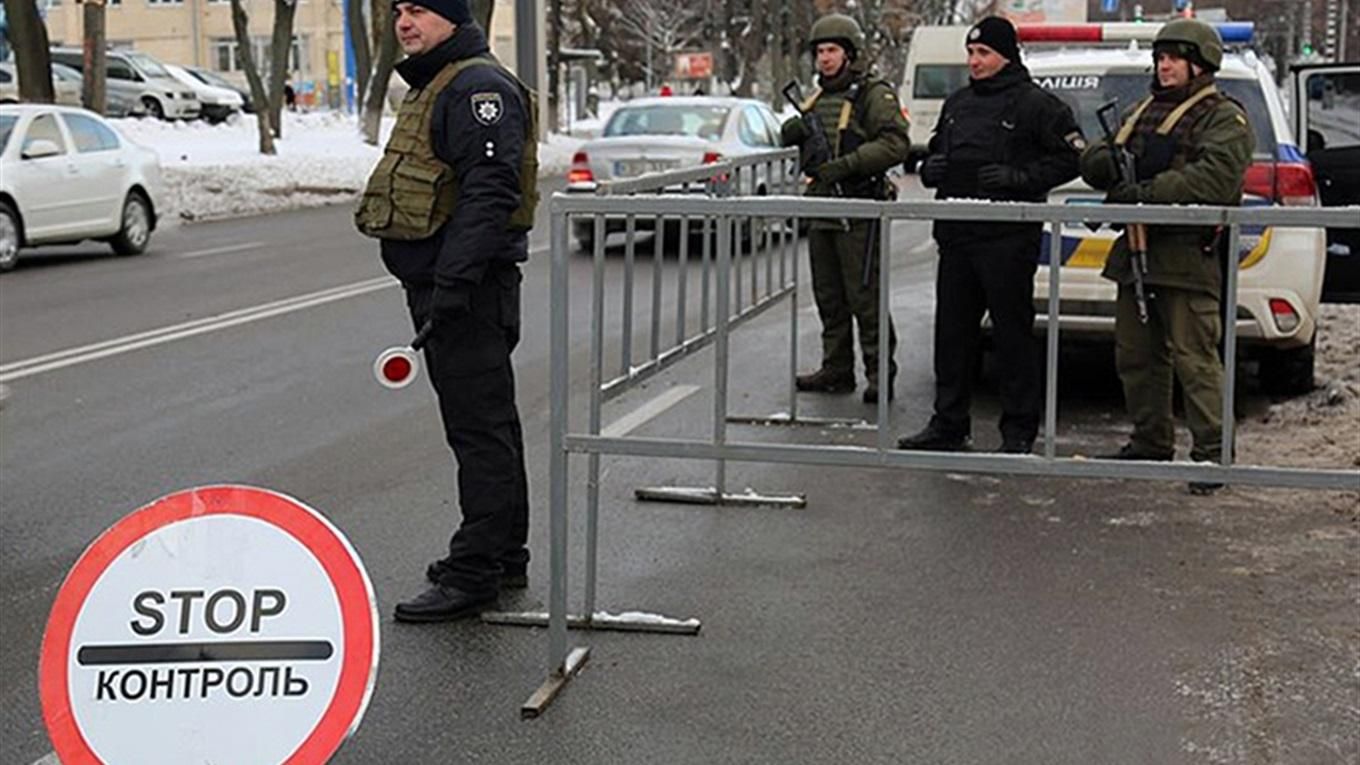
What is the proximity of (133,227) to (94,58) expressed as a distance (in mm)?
9819

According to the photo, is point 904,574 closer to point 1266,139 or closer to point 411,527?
point 411,527

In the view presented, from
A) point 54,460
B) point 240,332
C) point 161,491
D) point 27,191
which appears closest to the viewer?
point 161,491

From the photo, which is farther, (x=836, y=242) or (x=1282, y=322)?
(x=836, y=242)

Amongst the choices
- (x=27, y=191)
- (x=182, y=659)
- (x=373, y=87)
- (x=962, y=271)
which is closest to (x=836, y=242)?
(x=962, y=271)

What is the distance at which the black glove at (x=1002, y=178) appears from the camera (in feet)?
26.4

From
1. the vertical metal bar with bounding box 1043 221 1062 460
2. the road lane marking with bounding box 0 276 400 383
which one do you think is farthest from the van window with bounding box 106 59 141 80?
the vertical metal bar with bounding box 1043 221 1062 460

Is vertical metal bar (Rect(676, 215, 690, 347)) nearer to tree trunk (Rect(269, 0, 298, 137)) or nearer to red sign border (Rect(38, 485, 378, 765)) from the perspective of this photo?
red sign border (Rect(38, 485, 378, 765))

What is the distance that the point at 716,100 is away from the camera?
20453mm

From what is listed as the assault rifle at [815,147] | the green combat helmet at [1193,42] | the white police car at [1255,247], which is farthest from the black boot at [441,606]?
the assault rifle at [815,147]

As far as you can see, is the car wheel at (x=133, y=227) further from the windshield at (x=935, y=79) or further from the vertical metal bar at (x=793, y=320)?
the windshield at (x=935, y=79)

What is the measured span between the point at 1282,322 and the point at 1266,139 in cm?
97

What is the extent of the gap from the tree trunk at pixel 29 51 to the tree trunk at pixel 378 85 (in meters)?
10.5

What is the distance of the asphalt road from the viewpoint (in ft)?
16.2

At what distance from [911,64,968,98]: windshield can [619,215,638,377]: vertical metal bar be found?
101ft
